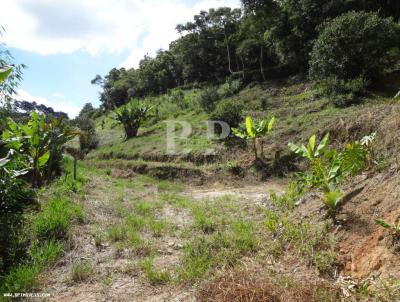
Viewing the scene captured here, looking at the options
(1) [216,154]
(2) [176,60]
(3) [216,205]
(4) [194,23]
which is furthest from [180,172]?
(2) [176,60]

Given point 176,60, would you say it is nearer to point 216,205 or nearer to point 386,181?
point 216,205

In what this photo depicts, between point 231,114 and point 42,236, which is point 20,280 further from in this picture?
point 231,114

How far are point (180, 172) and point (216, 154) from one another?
154 cm

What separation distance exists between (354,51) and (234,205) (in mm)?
8976

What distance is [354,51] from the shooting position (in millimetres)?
12836

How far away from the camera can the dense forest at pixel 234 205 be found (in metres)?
3.71

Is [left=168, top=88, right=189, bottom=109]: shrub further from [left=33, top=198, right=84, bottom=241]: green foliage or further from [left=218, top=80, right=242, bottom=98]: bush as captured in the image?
[left=33, top=198, right=84, bottom=241]: green foliage

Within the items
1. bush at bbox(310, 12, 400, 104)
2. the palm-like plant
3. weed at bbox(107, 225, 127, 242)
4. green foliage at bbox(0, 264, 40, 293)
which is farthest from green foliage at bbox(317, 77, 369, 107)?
green foliage at bbox(0, 264, 40, 293)

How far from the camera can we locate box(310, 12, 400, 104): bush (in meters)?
12.6

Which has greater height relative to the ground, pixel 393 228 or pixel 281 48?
pixel 281 48

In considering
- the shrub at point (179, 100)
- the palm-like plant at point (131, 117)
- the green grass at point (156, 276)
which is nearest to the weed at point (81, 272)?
the green grass at point (156, 276)

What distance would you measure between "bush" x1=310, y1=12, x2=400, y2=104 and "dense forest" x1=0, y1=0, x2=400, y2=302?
0.05 metres

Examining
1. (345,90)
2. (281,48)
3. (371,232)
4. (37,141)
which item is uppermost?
(281,48)

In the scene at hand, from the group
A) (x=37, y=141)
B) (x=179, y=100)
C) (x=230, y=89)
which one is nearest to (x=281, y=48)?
(x=230, y=89)
